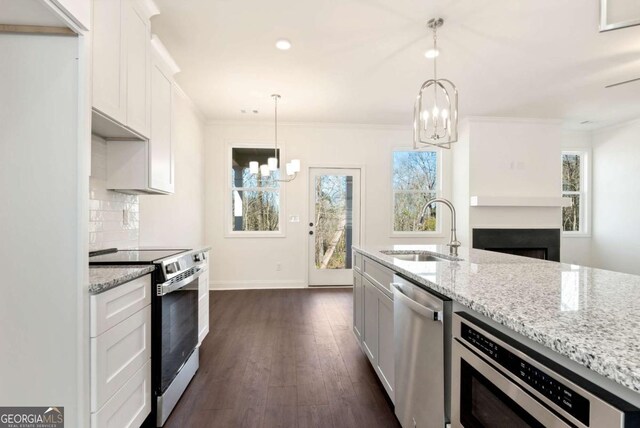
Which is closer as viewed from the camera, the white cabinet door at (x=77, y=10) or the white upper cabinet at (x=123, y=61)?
the white cabinet door at (x=77, y=10)

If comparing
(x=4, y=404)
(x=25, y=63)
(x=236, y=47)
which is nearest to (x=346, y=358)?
(x=4, y=404)

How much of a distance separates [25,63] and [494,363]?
1898mm

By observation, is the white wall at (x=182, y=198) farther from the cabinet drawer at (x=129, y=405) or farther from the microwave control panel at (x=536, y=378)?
the microwave control panel at (x=536, y=378)

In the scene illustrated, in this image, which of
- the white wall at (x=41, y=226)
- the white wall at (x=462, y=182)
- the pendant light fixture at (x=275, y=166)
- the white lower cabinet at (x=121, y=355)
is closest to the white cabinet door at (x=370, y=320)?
the white lower cabinet at (x=121, y=355)

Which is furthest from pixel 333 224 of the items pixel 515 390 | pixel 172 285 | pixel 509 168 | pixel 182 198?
pixel 515 390

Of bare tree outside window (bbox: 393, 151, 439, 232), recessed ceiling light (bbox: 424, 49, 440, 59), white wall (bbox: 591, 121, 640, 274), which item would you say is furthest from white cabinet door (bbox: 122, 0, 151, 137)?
white wall (bbox: 591, 121, 640, 274)

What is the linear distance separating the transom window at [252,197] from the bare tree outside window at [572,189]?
5139mm

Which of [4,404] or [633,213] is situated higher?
[633,213]

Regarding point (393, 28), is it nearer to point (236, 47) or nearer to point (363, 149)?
point (236, 47)

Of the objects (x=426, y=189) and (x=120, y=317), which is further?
(x=426, y=189)

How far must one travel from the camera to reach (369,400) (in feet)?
6.68

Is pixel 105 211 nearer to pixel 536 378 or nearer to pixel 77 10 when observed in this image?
pixel 77 10

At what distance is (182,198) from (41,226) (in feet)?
9.69

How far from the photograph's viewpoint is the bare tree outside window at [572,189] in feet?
19.0
